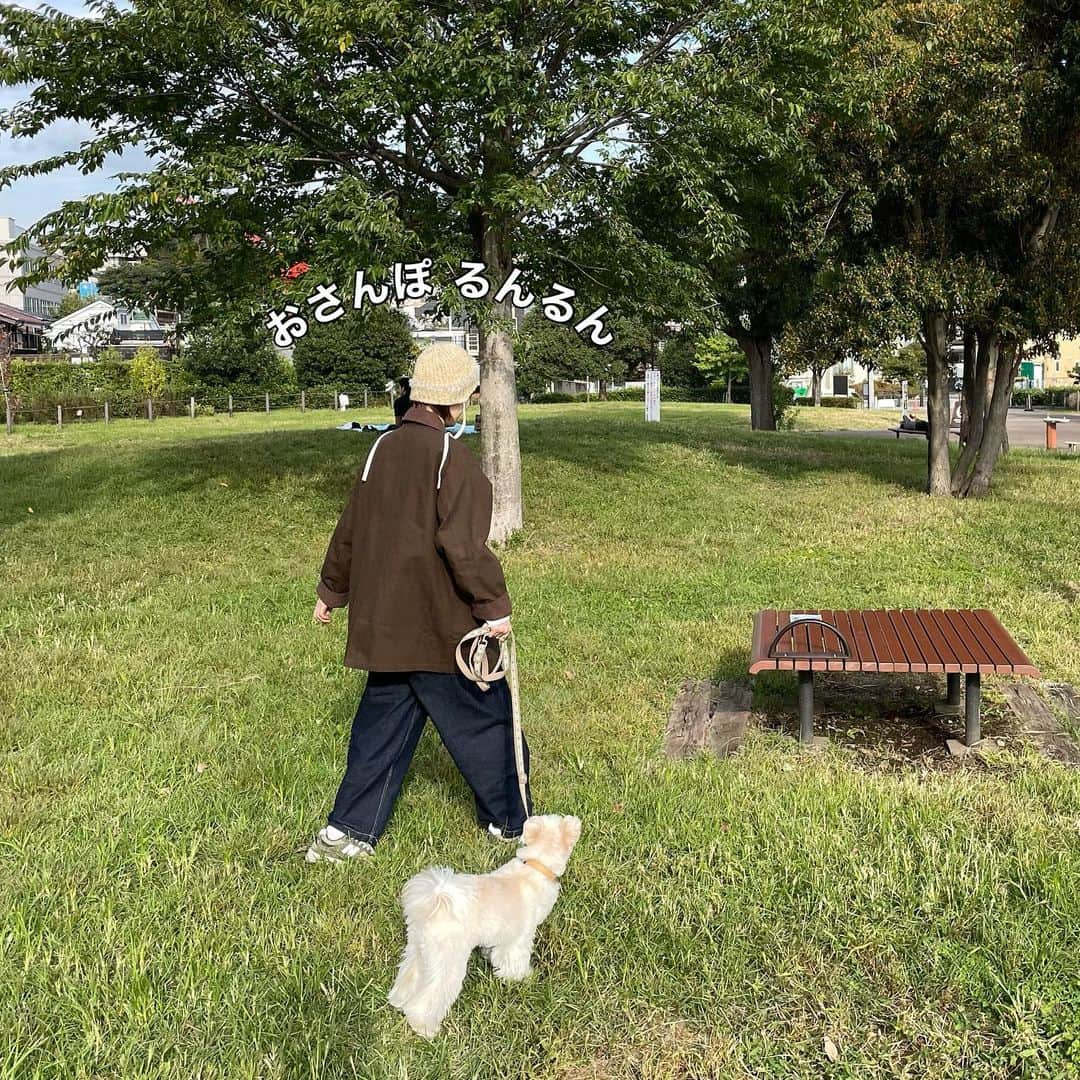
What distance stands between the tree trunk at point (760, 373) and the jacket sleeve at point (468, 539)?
22.9m

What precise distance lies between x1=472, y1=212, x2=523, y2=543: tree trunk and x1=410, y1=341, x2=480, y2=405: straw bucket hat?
23.4ft

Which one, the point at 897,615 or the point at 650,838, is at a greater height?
the point at 897,615

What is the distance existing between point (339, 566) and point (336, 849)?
39.8 inches

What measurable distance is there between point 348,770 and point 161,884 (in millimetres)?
725

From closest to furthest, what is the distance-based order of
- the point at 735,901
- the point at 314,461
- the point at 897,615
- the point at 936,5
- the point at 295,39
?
the point at 735,901 < the point at 897,615 < the point at 295,39 < the point at 936,5 < the point at 314,461

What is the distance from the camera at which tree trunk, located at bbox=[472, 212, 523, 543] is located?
10.8 meters

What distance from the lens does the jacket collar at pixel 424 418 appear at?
139 inches

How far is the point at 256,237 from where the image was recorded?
10969 mm

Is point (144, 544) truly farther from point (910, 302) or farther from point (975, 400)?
point (975, 400)

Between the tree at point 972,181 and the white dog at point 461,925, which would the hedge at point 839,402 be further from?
the white dog at point 461,925

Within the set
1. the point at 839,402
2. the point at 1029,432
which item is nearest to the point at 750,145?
the point at 1029,432

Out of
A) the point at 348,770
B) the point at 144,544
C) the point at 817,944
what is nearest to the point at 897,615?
the point at 817,944

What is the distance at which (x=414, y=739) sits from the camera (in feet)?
12.1

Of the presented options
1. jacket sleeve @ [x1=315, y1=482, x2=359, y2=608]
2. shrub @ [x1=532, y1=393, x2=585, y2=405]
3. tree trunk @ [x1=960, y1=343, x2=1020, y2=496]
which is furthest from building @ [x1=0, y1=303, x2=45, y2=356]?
jacket sleeve @ [x1=315, y1=482, x2=359, y2=608]
